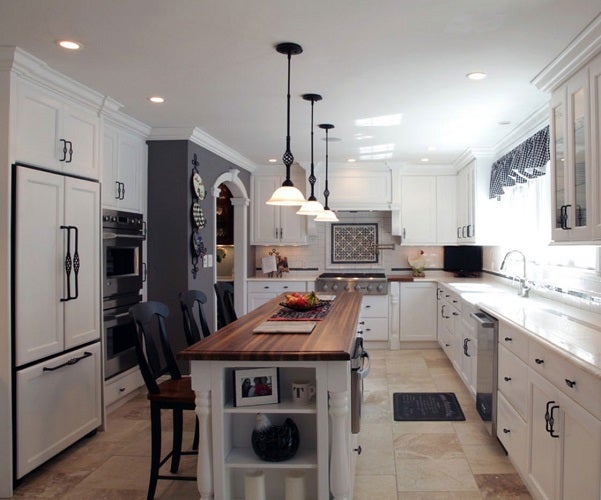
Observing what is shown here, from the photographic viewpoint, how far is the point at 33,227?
9.69 ft

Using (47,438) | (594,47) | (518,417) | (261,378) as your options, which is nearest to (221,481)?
(261,378)

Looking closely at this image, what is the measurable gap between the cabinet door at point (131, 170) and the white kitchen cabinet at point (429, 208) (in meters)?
3.50

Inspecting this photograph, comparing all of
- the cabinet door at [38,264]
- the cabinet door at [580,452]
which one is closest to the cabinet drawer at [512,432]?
the cabinet door at [580,452]

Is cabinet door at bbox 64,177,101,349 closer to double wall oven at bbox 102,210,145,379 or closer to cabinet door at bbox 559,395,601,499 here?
double wall oven at bbox 102,210,145,379

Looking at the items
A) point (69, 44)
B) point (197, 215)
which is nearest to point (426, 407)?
point (197, 215)

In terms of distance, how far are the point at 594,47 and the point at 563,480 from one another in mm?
2061

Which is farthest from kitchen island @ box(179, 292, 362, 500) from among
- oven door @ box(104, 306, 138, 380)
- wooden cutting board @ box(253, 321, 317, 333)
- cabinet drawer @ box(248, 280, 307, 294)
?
cabinet drawer @ box(248, 280, 307, 294)

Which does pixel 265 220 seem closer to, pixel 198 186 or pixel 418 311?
pixel 198 186

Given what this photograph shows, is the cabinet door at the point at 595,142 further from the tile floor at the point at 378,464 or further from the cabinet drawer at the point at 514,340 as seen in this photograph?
the tile floor at the point at 378,464

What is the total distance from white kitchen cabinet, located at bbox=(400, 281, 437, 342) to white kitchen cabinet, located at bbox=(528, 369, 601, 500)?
12.4 ft

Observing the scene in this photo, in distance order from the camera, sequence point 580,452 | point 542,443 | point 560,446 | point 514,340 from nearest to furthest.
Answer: point 580,452
point 560,446
point 542,443
point 514,340

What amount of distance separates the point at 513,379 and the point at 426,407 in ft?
4.63

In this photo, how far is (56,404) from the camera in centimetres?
315

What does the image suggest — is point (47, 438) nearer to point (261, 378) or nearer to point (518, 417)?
point (261, 378)
